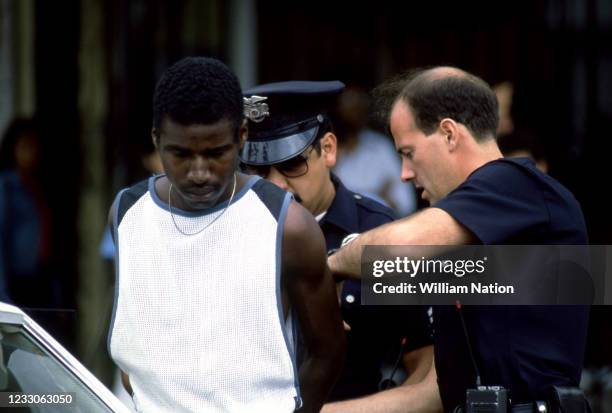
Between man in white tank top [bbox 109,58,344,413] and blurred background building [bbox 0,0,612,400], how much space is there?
14.6 feet

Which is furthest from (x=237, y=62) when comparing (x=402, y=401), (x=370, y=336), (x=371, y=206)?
(x=402, y=401)

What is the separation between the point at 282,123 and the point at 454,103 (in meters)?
0.66

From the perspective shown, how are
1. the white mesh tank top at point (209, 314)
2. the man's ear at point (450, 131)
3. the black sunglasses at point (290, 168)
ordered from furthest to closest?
the black sunglasses at point (290, 168) → the man's ear at point (450, 131) → the white mesh tank top at point (209, 314)

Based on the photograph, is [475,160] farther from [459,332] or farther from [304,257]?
[304,257]

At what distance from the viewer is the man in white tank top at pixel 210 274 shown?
3193 mm

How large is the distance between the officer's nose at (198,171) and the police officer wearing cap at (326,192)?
86cm

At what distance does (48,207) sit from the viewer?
7848 mm

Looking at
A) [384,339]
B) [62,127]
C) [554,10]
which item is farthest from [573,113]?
[384,339]

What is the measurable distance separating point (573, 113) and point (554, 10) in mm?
586

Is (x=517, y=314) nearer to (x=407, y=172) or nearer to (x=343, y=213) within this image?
(x=407, y=172)

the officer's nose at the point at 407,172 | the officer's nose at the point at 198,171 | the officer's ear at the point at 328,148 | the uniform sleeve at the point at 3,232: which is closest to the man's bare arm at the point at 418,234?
the officer's nose at the point at 407,172

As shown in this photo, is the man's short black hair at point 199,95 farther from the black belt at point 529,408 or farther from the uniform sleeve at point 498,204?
the black belt at point 529,408

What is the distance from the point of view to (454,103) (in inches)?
149

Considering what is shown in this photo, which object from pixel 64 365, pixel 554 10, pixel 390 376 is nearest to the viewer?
pixel 64 365
